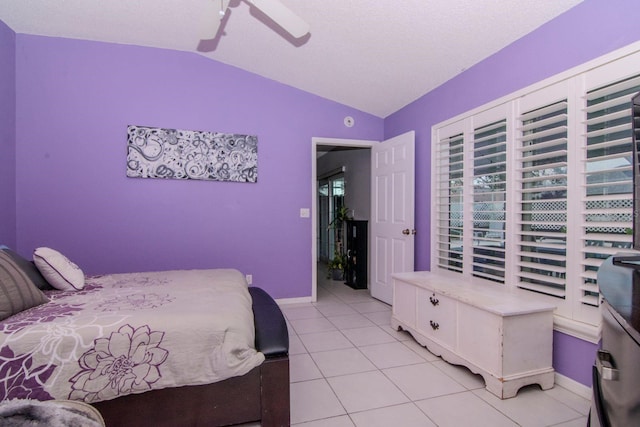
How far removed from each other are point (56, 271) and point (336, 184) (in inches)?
222

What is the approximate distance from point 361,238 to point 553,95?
334cm

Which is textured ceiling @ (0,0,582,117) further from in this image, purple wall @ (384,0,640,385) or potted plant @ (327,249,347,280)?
potted plant @ (327,249,347,280)

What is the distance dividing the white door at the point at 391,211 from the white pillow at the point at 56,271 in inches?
122

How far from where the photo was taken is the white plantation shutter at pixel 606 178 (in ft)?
5.97

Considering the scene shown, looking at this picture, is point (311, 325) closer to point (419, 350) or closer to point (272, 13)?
point (419, 350)

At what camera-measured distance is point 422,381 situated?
224cm

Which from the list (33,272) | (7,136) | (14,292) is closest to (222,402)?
(14,292)

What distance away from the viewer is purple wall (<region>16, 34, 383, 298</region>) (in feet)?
11.0

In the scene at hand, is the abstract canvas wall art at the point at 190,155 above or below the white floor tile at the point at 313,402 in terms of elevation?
above

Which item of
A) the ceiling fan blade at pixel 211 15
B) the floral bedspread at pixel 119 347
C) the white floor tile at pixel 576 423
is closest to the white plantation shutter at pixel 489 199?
the white floor tile at pixel 576 423

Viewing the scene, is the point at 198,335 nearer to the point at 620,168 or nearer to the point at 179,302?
the point at 179,302

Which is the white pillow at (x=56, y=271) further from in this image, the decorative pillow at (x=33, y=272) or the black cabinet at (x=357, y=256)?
the black cabinet at (x=357, y=256)

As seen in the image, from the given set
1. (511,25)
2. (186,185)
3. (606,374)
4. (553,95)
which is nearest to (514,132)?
(553,95)

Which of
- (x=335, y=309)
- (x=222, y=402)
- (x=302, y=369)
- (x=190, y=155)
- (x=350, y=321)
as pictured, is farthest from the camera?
(x=335, y=309)
